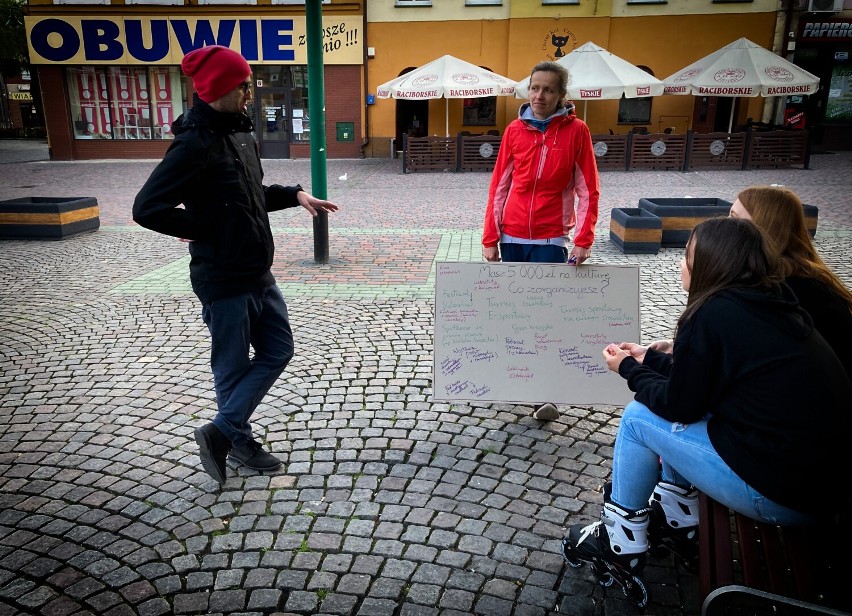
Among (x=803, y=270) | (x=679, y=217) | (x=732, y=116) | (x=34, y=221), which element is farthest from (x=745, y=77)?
(x=803, y=270)

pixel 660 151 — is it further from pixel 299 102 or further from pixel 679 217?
pixel 299 102

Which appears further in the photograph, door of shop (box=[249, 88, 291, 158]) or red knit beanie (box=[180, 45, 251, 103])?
door of shop (box=[249, 88, 291, 158])

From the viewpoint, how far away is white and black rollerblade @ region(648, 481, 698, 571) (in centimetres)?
277

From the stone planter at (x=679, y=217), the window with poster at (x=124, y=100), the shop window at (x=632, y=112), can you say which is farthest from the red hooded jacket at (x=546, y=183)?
the window with poster at (x=124, y=100)

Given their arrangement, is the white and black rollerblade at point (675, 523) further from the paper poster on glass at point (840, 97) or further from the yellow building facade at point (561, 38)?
the paper poster on glass at point (840, 97)

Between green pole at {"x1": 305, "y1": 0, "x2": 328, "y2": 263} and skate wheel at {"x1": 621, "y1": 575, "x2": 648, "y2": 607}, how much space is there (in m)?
6.01

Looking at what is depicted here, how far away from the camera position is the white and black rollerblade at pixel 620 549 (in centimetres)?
259

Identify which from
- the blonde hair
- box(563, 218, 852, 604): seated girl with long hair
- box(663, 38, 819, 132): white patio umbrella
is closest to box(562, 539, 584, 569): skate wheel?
box(563, 218, 852, 604): seated girl with long hair

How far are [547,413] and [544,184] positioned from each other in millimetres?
1412

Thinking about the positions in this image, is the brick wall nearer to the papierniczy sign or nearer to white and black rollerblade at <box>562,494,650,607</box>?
the papierniczy sign

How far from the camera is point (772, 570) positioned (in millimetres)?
2074

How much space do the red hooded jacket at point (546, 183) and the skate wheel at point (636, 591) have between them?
192 cm

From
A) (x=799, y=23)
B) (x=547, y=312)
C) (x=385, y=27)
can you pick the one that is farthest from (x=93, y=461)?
(x=799, y=23)

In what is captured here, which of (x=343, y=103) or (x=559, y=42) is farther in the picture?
(x=343, y=103)
